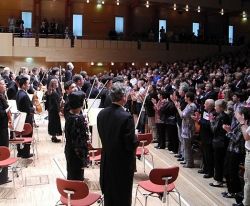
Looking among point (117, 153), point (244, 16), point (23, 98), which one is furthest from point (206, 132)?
point (244, 16)

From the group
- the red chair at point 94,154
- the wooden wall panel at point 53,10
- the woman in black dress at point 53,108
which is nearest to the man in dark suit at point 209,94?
the red chair at point 94,154

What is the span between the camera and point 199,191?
23.7 feet

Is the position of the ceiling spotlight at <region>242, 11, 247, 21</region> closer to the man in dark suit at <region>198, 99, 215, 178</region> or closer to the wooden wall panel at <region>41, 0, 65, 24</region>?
the wooden wall panel at <region>41, 0, 65, 24</region>

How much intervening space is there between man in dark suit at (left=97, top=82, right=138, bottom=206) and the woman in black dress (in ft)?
19.9

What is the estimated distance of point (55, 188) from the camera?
731 cm

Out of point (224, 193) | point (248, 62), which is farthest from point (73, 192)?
point (248, 62)

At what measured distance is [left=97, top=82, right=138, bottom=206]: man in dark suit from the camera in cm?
454

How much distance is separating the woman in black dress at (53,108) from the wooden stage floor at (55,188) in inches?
42.3

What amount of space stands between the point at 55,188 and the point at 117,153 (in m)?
3.06

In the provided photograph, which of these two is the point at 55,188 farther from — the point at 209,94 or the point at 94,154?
the point at 209,94

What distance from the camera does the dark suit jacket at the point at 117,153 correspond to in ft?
14.9

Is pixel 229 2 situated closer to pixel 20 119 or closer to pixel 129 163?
pixel 20 119

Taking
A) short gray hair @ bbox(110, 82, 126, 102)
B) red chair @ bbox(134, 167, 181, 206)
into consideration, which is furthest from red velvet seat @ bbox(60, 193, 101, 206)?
short gray hair @ bbox(110, 82, 126, 102)

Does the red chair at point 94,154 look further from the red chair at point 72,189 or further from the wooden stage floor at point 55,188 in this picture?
the red chair at point 72,189
